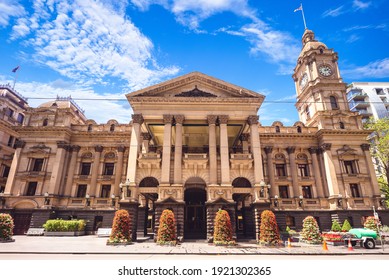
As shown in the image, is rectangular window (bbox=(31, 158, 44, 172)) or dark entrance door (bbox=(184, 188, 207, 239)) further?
rectangular window (bbox=(31, 158, 44, 172))

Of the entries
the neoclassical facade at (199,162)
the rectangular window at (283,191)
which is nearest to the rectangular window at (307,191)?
the neoclassical facade at (199,162)

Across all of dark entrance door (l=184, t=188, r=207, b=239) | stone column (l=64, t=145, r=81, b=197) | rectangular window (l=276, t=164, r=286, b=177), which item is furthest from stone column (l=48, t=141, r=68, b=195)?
rectangular window (l=276, t=164, r=286, b=177)

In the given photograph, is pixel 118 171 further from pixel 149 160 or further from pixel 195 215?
pixel 195 215

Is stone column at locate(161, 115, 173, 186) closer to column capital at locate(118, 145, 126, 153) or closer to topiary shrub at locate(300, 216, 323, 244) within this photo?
column capital at locate(118, 145, 126, 153)

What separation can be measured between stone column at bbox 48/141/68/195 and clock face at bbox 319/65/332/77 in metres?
47.3

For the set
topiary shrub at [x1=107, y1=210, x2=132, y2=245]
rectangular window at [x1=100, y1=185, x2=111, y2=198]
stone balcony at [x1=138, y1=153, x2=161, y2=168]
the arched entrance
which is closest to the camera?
topiary shrub at [x1=107, y1=210, x2=132, y2=245]

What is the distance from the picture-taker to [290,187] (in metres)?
35.5

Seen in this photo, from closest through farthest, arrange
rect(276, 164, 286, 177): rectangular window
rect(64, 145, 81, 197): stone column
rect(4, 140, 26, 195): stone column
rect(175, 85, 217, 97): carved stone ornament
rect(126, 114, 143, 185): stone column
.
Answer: rect(126, 114, 143, 185): stone column → rect(175, 85, 217, 97): carved stone ornament → rect(4, 140, 26, 195): stone column → rect(64, 145, 81, 197): stone column → rect(276, 164, 286, 177): rectangular window

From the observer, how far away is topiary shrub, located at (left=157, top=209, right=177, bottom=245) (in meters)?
19.6

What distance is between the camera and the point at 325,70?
137 feet


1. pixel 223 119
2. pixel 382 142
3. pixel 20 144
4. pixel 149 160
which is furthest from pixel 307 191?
pixel 20 144

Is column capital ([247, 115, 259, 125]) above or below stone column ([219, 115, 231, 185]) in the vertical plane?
above

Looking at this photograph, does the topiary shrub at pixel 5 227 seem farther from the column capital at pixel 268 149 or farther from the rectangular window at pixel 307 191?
the rectangular window at pixel 307 191

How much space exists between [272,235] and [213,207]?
615 centimetres
